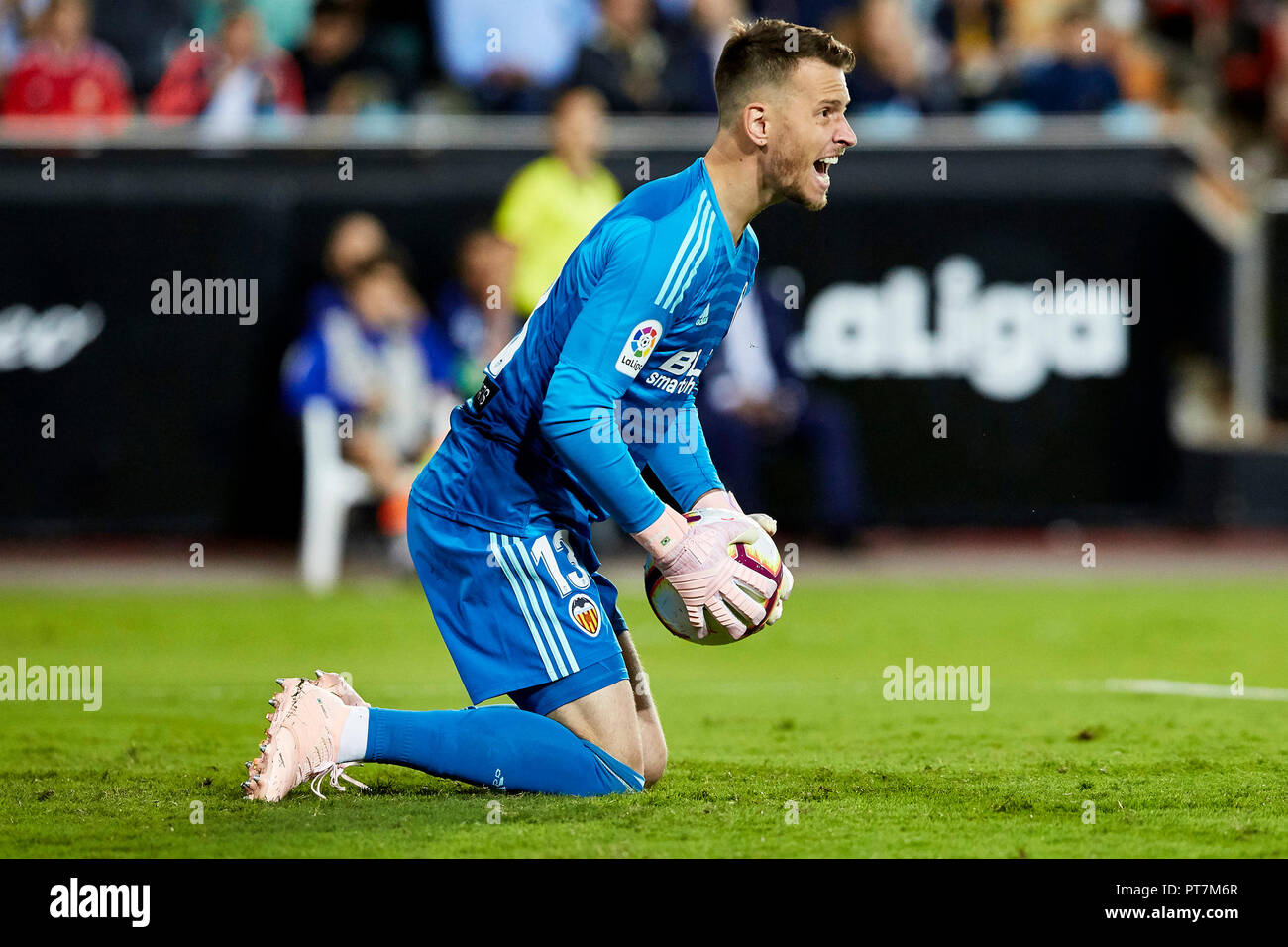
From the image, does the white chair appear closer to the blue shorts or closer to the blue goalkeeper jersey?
the blue goalkeeper jersey

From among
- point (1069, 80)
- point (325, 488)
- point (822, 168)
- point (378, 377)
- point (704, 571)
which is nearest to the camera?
point (704, 571)

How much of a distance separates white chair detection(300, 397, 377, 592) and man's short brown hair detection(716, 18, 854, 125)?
7.54 meters

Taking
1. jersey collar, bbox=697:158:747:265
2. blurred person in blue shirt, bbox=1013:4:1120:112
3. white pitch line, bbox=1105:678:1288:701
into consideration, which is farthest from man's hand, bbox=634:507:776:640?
blurred person in blue shirt, bbox=1013:4:1120:112

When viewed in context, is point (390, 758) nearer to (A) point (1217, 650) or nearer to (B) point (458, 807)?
(B) point (458, 807)

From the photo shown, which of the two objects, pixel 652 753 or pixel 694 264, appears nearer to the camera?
pixel 694 264

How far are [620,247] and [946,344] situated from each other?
8793mm

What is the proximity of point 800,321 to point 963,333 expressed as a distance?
1.25m

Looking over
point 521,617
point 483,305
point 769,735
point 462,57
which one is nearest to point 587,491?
point 521,617

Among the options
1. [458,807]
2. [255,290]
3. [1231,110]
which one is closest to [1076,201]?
[1231,110]

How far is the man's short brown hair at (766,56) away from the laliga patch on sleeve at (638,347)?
2.47 feet

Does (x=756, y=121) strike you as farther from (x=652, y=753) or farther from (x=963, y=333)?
(x=963, y=333)

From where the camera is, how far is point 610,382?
523cm

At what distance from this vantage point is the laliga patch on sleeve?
17.2 feet
